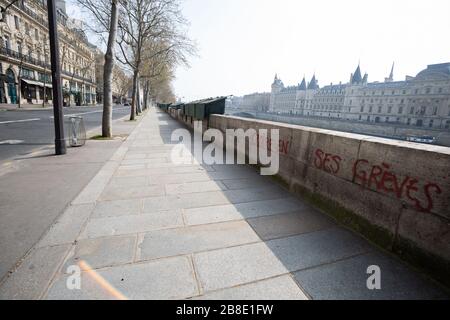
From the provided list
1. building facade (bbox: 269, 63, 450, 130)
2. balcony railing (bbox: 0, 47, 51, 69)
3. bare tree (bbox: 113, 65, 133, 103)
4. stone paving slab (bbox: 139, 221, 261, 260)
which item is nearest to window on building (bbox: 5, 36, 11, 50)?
balcony railing (bbox: 0, 47, 51, 69)

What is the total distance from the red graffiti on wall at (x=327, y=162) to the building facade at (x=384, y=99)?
59.9m

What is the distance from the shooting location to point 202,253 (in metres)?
2.55

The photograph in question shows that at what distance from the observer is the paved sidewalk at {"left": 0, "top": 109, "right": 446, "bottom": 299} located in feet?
6.68

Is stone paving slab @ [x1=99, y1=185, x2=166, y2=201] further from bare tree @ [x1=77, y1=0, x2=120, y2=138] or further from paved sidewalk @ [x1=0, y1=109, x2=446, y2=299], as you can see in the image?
bare tree @ [x1=77, y1=0, x2=120, y2=138]

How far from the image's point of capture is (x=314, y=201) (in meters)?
3.83

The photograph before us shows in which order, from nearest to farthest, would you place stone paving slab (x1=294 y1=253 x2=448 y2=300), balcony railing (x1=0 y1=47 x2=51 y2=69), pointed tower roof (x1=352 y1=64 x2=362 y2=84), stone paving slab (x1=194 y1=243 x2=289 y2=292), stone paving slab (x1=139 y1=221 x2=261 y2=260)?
stone paving slab (x1=294 y1=253 x2=448 y2=300) → stone paving slab (x1=194 y1=243 x2=289 y2=292) → stone paving slab (x1=139 y1=221 x2=261 y2=260) → balcony railing (x1=0 y1=47 x2=51 y2=69) → pointed tower roof (x1=352 y1=64 x2=362 y2=84)

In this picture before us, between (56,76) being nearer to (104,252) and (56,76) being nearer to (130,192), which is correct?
(130,192)

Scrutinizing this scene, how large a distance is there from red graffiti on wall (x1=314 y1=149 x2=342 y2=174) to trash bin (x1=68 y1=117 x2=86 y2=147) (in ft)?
25.5

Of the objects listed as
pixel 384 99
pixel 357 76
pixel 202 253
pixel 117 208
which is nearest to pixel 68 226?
pixel 117 208

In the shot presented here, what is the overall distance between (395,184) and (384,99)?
95.1 meters

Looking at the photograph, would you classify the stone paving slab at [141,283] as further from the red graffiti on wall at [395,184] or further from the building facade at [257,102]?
the building facade at [257,102]

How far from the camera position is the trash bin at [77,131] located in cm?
776
